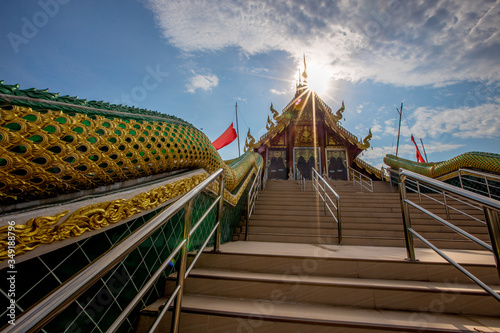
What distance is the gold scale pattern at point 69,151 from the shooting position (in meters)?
0.83

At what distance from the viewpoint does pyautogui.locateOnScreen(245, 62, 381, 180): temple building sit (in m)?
12.8

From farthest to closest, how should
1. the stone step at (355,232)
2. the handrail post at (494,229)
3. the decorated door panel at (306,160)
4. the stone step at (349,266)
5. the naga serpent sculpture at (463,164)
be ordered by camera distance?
1. the decorated door panel at (306,160)
2. the naga serpent sculpture at (463,164)
3. the stone step at (355,232)
4. the stone step at (349,266)
5. the handrail post at (494,229)

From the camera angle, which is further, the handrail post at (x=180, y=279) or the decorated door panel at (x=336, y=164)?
the decorated door panel at (x=336, y=164)

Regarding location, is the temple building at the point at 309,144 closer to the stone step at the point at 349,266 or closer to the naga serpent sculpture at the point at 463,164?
the naga serpent sculpture at the point at 463,164

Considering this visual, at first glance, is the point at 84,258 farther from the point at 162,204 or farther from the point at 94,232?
the point at 162,204

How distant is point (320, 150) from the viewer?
42.9 feet

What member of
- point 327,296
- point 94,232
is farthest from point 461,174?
point 94,232

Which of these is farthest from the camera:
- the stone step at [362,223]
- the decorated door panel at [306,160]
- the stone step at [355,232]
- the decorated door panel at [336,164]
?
the decorated door panel at [306,160]

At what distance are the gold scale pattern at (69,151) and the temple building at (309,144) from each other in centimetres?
1115

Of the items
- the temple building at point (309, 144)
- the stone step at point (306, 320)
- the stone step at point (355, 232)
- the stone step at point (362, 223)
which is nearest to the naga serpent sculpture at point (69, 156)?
the stone step at point (306, 320)

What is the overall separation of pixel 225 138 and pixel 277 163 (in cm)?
419

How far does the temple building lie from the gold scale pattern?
1115 cm

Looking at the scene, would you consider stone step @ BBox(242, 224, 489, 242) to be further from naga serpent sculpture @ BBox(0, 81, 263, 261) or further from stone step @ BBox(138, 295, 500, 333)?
Answer: naga serpent sculpture @ BBox(0, 81, 263, 261)

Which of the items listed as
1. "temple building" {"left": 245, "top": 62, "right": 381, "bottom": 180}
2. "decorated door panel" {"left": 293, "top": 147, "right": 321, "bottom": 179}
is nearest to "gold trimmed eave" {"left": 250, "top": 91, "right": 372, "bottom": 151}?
"temple building" {"left": 245, "top": 62, "right": 381, "bottom": 180}
